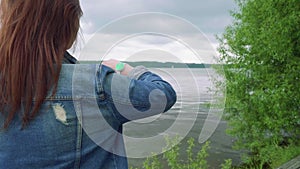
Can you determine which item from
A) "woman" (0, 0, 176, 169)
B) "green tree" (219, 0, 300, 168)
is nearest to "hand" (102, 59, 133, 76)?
"woman" (0, 0, 176, 169)

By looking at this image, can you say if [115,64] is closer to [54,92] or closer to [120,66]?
[120,66]

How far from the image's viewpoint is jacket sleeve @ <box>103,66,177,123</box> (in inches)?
23.7

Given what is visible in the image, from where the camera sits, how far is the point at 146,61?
0.73 m

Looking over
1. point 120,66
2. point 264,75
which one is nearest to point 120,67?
point 120,66

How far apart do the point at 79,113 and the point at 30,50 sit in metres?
0.16

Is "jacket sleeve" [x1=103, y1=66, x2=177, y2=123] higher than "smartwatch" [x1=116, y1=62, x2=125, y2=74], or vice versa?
"smartwatch" [x1=116, y1=62, x2=125, y2=74]

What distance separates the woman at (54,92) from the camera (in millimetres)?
603

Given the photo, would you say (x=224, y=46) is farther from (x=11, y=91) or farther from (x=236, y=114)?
(x=11, y=91)

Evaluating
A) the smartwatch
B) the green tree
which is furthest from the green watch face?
the green tree

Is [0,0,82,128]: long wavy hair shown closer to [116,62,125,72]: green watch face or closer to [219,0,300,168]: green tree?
[116,62,125,72]: green watch face

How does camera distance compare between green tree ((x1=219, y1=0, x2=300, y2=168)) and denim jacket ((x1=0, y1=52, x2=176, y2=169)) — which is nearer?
denim jacket ((x1=0, y1=52, x2=176, y2=169))

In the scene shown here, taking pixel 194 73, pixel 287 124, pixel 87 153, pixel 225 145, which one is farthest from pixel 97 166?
pixel 225 145

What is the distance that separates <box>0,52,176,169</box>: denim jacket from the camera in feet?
2.00

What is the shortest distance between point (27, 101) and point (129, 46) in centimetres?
26
